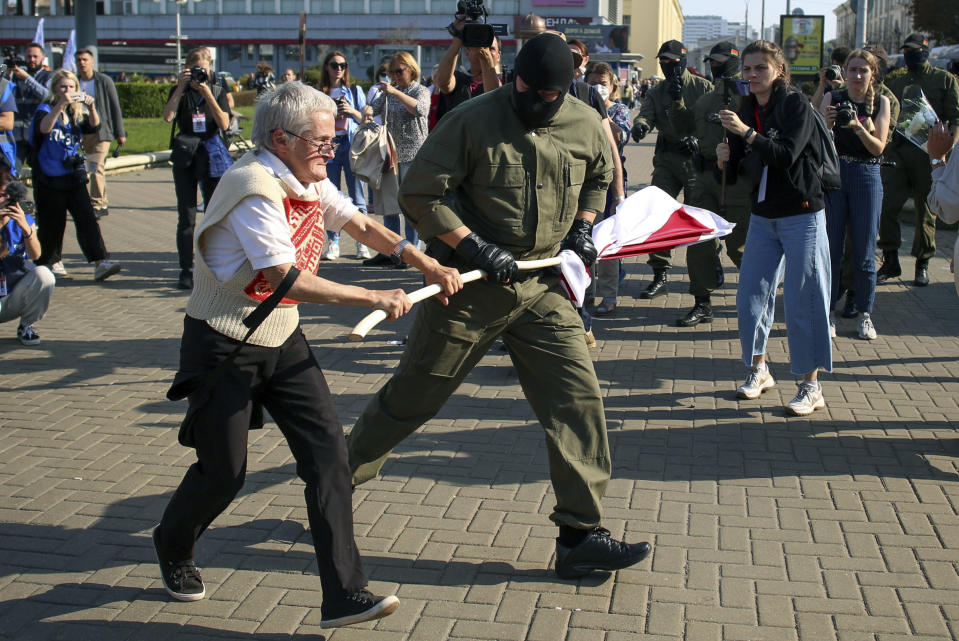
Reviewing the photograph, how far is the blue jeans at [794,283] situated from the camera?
6.04 m

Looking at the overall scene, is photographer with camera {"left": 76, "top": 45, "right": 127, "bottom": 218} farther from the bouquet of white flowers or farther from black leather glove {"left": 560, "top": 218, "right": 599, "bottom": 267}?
black leather glove {"left": 560, "top": 218, "right": 599, "bottom": 267}

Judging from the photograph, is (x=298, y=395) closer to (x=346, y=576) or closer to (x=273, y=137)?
(x=346, y=576)

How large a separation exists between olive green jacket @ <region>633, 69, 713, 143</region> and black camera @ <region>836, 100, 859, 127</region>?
164 cm

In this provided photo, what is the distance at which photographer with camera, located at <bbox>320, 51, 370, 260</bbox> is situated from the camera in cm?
1044

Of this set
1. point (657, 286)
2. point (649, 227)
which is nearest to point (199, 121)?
point (657, 286)

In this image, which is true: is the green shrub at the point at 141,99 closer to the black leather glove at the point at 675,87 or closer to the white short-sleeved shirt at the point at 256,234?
the black leather glove at the point at 675,87

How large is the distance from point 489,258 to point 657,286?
19.2ft

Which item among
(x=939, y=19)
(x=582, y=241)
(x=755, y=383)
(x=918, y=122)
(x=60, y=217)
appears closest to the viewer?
(x=582, y=241)

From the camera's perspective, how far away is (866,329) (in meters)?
8.04

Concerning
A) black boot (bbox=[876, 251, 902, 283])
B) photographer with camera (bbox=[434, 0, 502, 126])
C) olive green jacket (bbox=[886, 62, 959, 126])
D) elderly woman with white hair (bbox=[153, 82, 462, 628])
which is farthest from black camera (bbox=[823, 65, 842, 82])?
elderly woman with white hair (bbox=[153, 82, 462, 628])

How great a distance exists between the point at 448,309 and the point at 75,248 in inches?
353

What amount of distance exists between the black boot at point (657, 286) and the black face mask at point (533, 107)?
5655 mm

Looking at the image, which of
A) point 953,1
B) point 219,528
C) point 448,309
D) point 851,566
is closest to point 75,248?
point 219,528

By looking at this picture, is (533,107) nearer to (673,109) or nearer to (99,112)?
(673,109)
